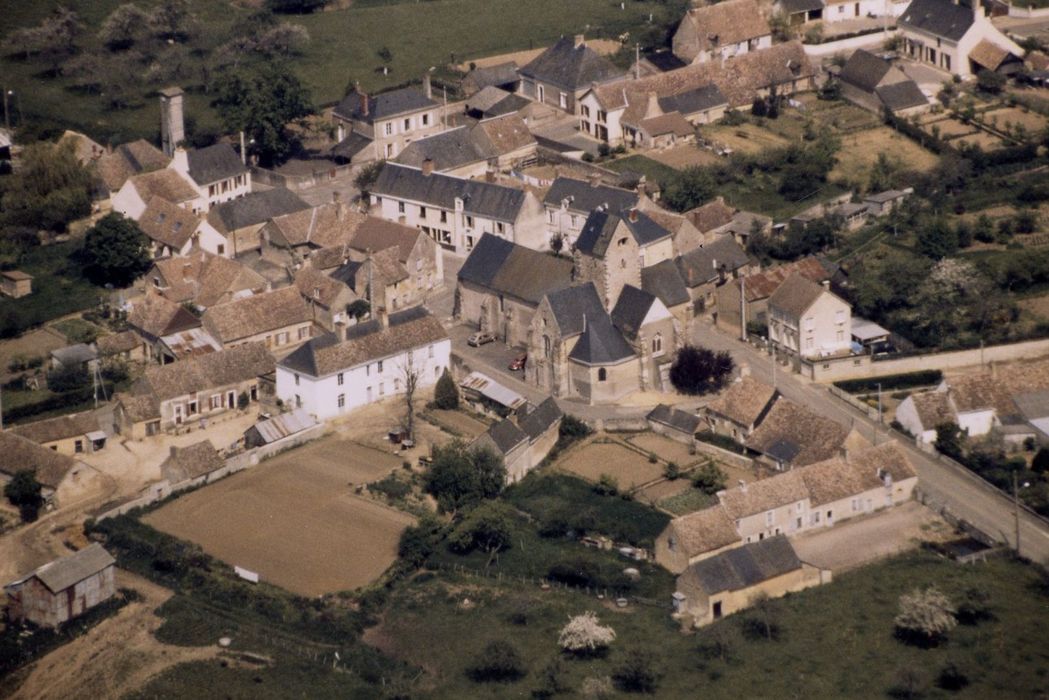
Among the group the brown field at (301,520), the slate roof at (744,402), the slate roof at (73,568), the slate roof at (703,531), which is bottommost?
the brown field at (301,520)

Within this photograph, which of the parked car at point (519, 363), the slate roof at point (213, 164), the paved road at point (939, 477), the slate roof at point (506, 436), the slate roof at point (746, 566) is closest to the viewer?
the slate roof at point (746, 566)

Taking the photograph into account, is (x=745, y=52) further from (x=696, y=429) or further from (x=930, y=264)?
(x=696, y=429)

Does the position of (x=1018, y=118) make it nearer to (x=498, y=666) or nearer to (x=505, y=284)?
(x=505, y=284)

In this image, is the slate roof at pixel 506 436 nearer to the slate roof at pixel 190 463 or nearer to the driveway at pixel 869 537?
the slate roof at pixel 190 463

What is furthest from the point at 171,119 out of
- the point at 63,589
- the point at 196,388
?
the point at 63,589

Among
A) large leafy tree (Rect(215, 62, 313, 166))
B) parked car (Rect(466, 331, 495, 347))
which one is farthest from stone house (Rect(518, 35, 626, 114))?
parked car (Rect(466, 331, 495, 347))

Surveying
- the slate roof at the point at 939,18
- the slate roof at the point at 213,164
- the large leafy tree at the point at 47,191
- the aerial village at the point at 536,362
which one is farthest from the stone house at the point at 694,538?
the slate roof at the point at 939,18
